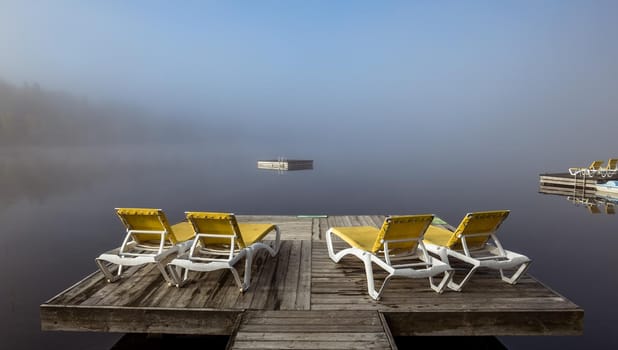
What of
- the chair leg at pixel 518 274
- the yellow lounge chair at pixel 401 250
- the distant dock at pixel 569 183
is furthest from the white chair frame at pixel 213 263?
the distant dock at pixel 569 183

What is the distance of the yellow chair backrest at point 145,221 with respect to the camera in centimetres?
469

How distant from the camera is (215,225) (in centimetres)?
470

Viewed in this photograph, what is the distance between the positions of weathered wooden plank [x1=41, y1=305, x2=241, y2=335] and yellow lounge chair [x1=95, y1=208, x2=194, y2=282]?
2.19ft

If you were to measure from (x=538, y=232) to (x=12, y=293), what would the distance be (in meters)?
19.5

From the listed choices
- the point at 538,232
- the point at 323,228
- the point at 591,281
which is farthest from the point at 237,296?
the point at 538,232

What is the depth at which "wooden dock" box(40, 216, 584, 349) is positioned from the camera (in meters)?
3.61

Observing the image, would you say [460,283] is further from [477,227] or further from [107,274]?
[107,274]

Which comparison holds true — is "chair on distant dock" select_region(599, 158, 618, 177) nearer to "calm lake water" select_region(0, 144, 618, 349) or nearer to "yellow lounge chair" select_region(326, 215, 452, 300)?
"calm lake water" select_region(0, 144, 618, 349)

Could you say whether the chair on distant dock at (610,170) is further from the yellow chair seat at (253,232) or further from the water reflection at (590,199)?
the yellow chair seat at (253,232)

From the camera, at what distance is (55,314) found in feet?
13.6

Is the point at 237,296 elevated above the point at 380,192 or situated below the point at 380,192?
above

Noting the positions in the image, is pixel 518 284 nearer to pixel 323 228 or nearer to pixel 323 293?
pixel 323 293

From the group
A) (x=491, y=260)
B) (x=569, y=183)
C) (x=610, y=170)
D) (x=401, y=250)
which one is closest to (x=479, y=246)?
(x=491, y=260)

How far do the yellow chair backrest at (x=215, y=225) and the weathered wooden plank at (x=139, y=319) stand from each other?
1.05 meters
